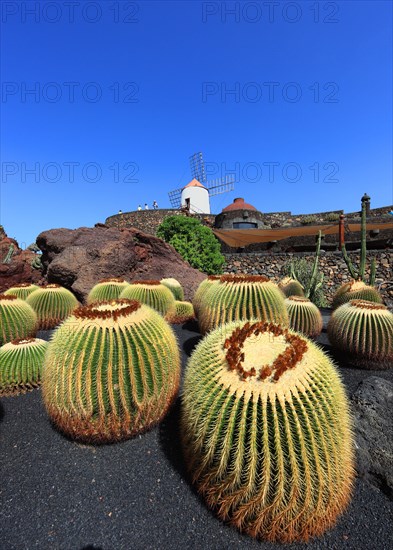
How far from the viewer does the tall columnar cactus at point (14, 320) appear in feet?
17.8

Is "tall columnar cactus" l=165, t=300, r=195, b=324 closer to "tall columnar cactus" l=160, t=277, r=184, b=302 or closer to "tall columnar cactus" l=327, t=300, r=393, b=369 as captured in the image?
"tall columnar cactus" l=160, t=277, r=184, b=302

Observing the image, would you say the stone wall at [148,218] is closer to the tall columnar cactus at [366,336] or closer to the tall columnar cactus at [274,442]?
the tall columnar cactus at [366,336]

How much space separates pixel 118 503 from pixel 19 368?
2.59 meters

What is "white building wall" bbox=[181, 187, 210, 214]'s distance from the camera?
4384 cm

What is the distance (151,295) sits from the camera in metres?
6.78

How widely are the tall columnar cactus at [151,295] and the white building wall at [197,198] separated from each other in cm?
3741

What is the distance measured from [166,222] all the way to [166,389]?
50.8 feet

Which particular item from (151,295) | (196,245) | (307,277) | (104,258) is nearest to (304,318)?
(151,295)

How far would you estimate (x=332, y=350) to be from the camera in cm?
589

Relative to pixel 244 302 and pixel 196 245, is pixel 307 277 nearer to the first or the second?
pixel 196 245

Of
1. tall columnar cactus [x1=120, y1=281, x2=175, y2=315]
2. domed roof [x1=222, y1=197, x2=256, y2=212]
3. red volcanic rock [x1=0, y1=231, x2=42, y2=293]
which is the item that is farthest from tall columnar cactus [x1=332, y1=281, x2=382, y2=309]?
domed roof [x1=222, y1=197, x2=256, y2=212]

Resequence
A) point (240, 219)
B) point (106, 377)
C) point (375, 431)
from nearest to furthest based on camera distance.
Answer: point (106, 377) → point (375, 431) → point (240, 219)

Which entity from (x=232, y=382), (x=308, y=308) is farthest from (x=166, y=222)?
(x=232, y=382)

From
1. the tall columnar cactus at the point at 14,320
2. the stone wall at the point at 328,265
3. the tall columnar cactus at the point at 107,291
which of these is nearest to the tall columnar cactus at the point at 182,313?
the tall columnar cactus at the point at 107,291
